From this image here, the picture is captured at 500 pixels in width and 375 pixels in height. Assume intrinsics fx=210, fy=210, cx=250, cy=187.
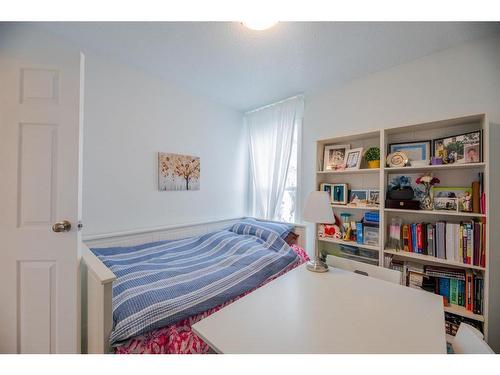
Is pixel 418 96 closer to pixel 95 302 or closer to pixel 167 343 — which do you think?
pixel 167 343

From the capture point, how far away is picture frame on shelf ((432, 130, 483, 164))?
146cm

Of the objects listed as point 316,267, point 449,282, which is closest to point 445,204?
point 449,282

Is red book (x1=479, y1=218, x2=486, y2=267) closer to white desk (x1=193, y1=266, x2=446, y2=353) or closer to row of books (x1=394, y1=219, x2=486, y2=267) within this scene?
row of books (x1=394, y1=219, x2=486, y2=267)

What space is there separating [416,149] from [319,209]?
3.68 ft

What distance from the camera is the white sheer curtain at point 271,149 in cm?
275

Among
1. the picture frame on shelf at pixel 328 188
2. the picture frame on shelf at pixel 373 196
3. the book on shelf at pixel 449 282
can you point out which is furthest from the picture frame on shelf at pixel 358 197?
the book on shelf at pixel 449 282

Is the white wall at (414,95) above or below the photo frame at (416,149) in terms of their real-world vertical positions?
above

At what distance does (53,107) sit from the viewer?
3.75 ft

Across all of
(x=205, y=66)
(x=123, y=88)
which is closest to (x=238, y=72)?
(x=205, y=66)

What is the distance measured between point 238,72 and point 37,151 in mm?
1758

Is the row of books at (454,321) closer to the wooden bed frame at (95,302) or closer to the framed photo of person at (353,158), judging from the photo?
the framed photo of person at (353,158)

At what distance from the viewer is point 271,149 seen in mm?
2928

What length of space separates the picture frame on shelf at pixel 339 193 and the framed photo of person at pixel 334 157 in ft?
0.64
